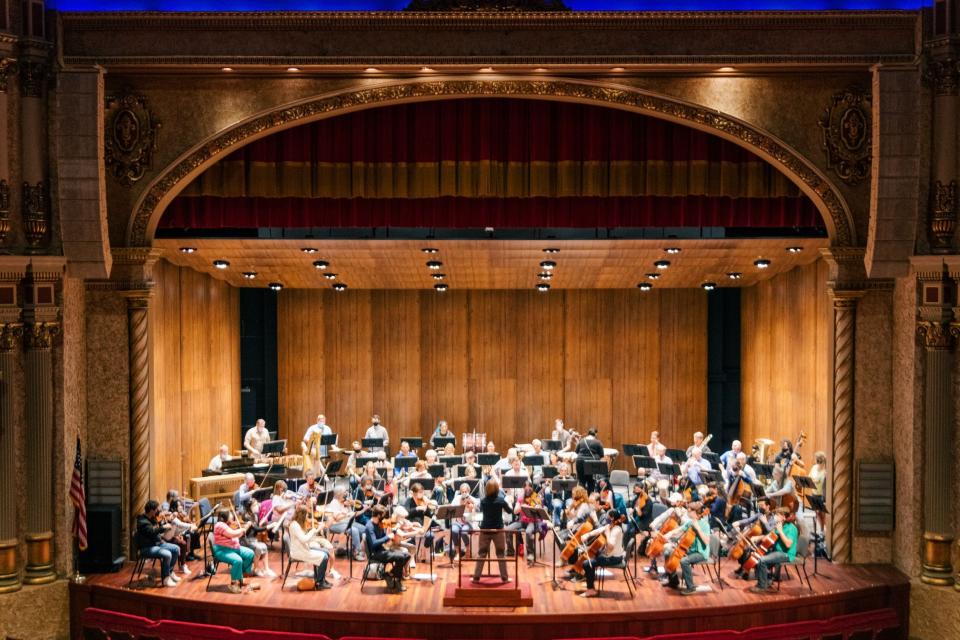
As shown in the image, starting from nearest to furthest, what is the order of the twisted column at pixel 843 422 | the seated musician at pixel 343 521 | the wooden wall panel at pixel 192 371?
the twisted column at pixel 843 422 → the seated musician at pixel 343 521 → the wooden wall panel at pixel 192 371

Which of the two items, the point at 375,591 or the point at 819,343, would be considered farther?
the point at 819,343

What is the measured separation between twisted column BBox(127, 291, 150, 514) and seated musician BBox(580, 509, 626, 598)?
19.3 ft

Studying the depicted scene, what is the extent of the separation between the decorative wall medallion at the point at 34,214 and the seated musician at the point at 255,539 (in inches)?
169

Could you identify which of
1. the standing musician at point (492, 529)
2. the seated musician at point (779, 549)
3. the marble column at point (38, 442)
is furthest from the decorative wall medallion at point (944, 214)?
the marble column at point (38, 442)

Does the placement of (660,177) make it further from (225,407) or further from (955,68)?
(225,407)

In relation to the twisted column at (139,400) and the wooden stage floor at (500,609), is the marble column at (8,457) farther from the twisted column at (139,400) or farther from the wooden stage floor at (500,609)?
the twisted column at (139,400)

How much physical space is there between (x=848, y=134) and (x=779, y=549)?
17.7 feet

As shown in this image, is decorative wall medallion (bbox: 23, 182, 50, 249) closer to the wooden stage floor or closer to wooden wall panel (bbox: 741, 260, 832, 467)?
the wooden stage floor

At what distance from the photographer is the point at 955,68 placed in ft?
38.5

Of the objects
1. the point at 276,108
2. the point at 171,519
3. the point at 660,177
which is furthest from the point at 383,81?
the point at 171,519

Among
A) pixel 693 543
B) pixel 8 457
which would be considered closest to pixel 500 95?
pixel 693 543

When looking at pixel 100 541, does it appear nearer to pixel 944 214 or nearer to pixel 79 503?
pixel 79 503

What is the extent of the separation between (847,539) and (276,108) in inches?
372

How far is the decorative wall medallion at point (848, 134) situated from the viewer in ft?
40.8
